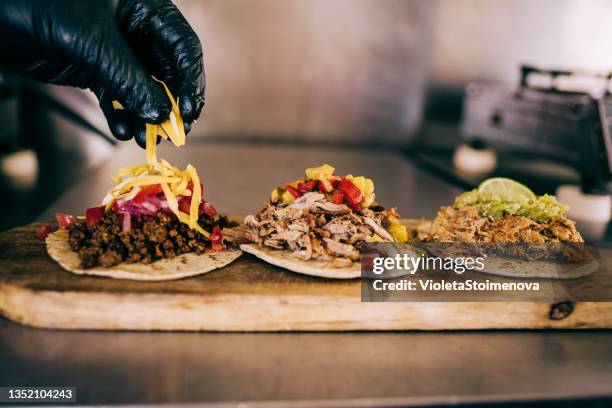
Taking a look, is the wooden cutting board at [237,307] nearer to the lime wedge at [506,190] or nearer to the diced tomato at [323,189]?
the diced tomato at [323,189]

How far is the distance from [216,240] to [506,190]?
144 cm

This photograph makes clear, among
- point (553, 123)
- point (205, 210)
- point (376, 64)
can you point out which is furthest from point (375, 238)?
point (376, 64)

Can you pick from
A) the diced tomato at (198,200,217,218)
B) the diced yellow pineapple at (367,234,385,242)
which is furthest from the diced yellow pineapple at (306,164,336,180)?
the diced tomato at (198,200,217,218)

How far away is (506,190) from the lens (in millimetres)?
2479

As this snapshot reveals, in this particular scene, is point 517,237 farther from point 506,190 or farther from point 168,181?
point 168,181

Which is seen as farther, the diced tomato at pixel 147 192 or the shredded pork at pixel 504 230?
the shredded pork at pixel 504 230

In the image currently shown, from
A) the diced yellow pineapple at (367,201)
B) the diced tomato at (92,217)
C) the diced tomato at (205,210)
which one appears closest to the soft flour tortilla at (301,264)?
the diced tomato at (205,210)

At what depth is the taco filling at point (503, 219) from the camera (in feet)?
7.23

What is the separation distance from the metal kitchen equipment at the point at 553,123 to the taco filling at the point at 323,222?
167 cm

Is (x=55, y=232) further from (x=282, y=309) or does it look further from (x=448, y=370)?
(x=448, y=370)

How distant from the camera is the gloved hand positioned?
1738mm

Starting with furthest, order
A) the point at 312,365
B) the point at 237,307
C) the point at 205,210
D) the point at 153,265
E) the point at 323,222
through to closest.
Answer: the point at 205,210 < the point at 323,222 < the point at 153,265 < the point at 237,307 < the point at 312,365

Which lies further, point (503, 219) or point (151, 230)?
point (503, 219)

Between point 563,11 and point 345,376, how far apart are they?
564 centimetres
